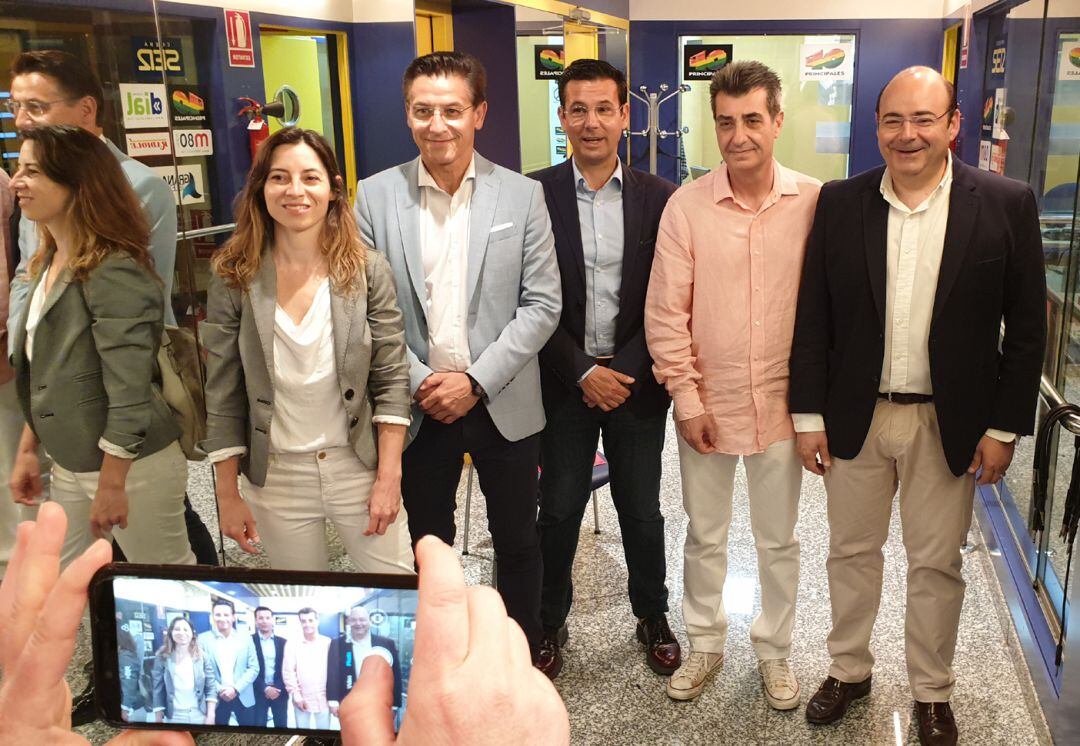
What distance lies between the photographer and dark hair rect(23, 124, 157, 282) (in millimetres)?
2127

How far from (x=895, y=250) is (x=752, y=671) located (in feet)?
4.66

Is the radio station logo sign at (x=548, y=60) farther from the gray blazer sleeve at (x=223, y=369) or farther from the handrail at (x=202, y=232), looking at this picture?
the gray blazer sleeve at (x=223, y=369)

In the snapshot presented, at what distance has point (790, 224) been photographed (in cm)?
267

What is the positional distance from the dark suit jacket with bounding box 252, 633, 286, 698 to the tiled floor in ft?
5.53

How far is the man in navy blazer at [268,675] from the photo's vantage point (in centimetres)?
82

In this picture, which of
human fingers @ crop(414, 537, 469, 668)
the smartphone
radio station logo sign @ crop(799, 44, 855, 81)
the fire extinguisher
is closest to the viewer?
human fingers @ crop(414, 537, 469, 668)

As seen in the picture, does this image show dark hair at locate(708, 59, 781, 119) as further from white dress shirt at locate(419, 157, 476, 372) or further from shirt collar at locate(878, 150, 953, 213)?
white dress shirt at locate(419, 157, 476, 372)

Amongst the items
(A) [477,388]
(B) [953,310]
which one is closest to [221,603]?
(A) [477,388]

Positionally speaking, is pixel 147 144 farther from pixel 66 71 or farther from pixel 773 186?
pixel 773 186

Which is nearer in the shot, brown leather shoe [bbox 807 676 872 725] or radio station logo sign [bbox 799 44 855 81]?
brown leather shoe [bbox 807 676 872 725]

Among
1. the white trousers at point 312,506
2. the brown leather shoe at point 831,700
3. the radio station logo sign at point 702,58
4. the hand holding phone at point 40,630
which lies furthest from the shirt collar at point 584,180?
the radio station logo sign at point 702,58

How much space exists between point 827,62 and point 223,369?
8.35 metres

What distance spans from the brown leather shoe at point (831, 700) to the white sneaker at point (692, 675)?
316mm

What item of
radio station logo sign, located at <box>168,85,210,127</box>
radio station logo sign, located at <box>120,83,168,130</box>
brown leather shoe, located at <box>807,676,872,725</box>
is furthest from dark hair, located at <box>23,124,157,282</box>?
brown leather shoe, located at <box>807,676,872,725</box>
